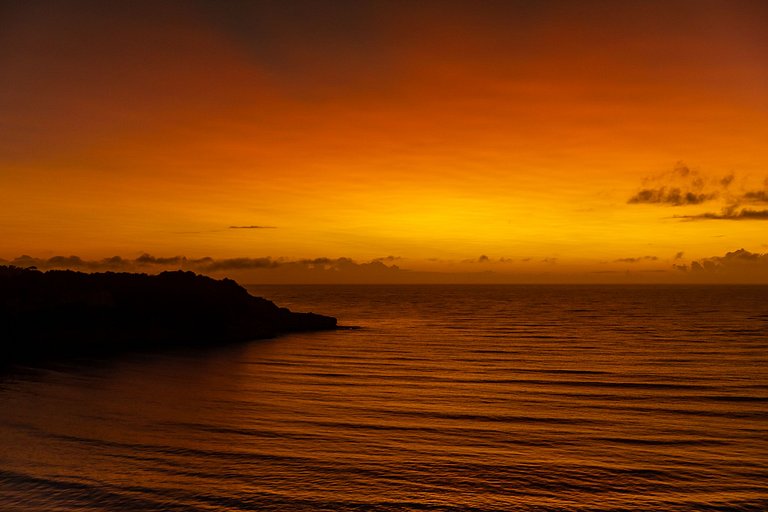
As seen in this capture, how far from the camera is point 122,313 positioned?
60094 millimetres

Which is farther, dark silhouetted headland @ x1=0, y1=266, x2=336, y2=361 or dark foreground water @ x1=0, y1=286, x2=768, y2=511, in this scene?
dark silhouetted headland @ x1=0, y1=266, x2=336, y2=361

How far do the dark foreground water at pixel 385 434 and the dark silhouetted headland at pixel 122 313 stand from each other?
800 cm

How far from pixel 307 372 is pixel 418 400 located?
1184cm

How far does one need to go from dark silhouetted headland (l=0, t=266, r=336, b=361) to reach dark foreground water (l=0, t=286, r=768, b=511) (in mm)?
8005

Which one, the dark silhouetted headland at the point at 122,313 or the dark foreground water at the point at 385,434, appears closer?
the dark foreground water at the point at 385,434

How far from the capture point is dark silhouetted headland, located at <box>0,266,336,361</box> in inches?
2024

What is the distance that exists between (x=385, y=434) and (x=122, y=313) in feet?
141

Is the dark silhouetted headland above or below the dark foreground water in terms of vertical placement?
above

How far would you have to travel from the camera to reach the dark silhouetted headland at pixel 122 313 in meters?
51.4

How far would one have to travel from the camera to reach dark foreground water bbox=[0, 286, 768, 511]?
1767cm

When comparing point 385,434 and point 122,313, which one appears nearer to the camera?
point 385,434

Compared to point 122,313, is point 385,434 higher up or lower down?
lower down

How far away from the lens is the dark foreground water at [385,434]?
1767cm

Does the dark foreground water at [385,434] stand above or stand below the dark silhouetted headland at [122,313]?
below
